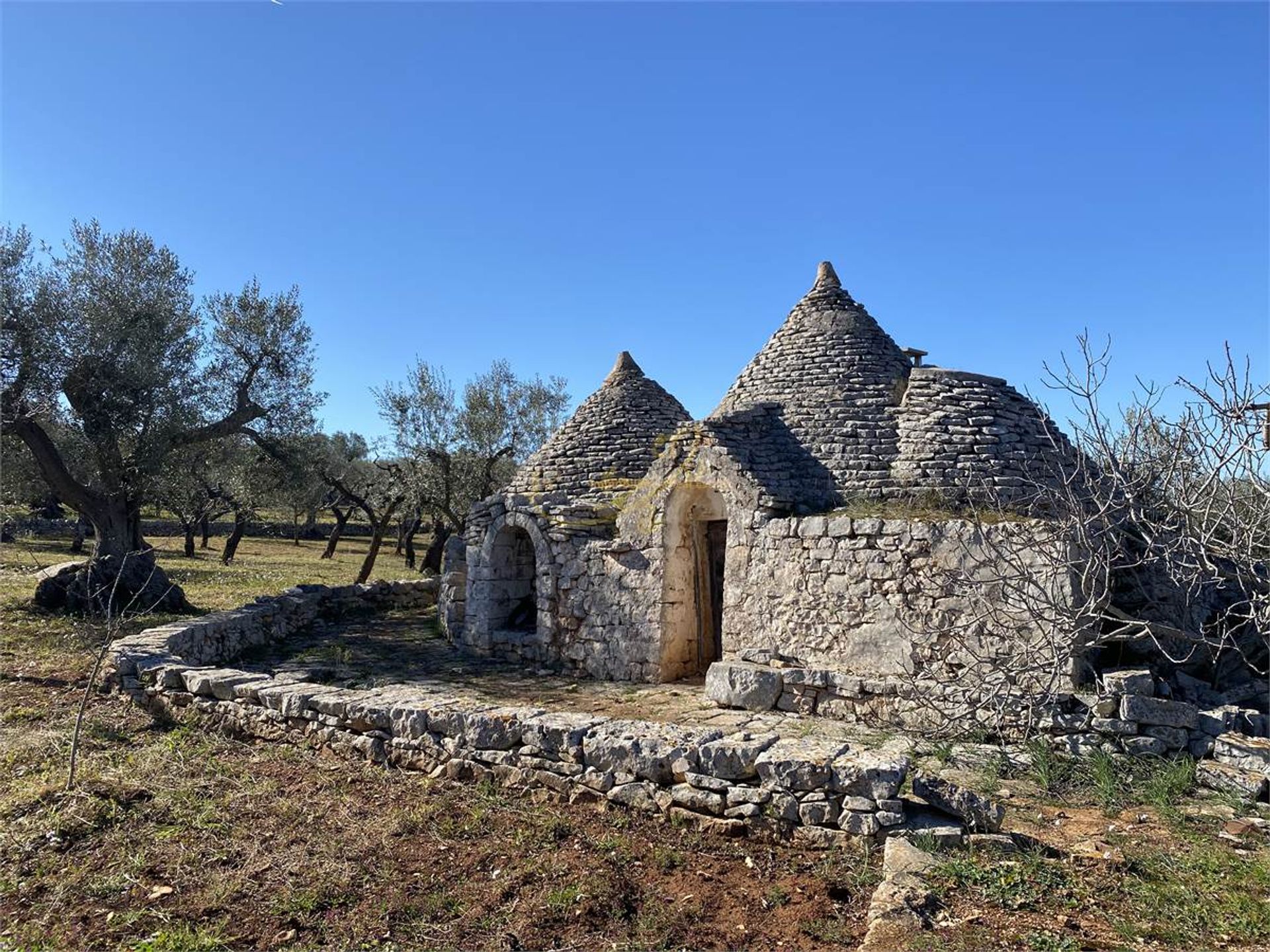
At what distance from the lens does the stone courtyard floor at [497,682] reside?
24.1ft

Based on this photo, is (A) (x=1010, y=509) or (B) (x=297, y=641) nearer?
(A) (x=1010, y=509)

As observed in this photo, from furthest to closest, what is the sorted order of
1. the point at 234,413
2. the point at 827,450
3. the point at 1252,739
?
the point at 234,413
the point at 827,450
the point at 1252,739

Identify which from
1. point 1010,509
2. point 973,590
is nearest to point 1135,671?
point 973,590

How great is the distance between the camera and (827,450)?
9.43m

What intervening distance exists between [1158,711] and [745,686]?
364cm

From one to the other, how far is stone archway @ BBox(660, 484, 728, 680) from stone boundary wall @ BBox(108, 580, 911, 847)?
12.7ft

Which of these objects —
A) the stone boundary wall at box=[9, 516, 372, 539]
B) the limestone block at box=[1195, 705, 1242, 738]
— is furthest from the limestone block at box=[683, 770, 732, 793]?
the stone boundary wall at box=[9, 516, 372, 539]

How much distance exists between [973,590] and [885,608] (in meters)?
0.95

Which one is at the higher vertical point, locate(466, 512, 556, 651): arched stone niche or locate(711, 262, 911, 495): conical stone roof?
locate(711, 262, 911, 495): conical stone roof

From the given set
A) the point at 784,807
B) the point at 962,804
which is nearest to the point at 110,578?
the point at 784,807

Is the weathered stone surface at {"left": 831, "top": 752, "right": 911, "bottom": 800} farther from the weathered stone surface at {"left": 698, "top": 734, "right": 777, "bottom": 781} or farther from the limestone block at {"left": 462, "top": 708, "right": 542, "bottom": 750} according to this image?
the limestone block at {"left": 462, "top": 708, "right": 542, "bottom": 750}

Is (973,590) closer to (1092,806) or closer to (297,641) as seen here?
(1092,806)

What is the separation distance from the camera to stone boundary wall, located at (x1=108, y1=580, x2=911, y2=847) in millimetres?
4340

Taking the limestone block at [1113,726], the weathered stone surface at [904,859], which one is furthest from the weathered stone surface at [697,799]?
the limestone block at [1113,726]
